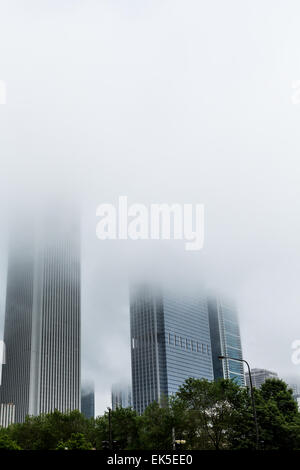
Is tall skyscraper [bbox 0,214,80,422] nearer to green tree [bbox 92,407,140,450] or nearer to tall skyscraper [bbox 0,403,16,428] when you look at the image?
tall skyscraper [bbox 0,403,16,428]

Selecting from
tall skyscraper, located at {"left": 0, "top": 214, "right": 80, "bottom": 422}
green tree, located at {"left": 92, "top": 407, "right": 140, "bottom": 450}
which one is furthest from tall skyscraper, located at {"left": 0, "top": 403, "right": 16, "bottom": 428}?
green tree, located at {"left": 92, "top": 407, "right": 140, "bottom": 450}

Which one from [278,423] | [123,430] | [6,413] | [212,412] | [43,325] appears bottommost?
[278,423]

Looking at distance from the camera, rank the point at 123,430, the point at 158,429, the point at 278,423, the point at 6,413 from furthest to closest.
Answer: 1. the point at 6,413
2. the point at 123,430
3. the point at 158,429
4. the point at 278,423

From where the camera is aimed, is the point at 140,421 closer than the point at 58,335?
Yes

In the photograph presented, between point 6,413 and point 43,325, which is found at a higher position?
point 43,325

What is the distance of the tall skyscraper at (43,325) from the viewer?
178250mm

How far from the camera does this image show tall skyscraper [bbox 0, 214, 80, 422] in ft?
585

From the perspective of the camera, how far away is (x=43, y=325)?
607ft

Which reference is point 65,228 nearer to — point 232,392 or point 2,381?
point 2,381

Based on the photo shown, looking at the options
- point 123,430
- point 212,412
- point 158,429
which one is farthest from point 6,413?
point 212,412

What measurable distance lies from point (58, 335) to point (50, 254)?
32.0m

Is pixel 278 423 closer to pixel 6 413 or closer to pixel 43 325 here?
pixel 43 325
